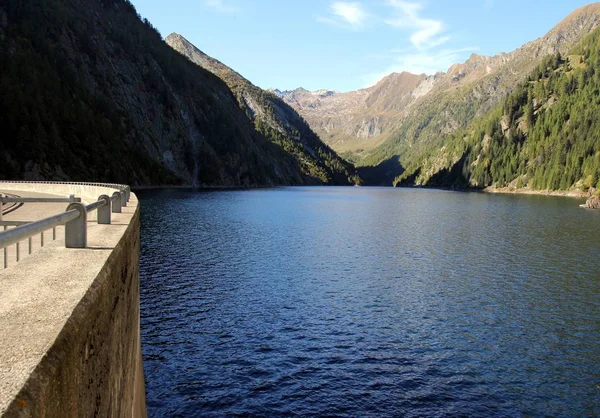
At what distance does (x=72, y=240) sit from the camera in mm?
9688

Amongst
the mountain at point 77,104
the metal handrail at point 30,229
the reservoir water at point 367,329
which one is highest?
the mountain at point 77,104

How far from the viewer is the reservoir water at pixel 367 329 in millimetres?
18797

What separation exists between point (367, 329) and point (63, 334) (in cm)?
2299

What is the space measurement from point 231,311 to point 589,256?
1609 inches

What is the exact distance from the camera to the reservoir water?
61.7 feet

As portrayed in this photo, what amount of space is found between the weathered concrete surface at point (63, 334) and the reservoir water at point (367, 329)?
1090 centimetres

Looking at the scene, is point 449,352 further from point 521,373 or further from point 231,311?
point 231,311

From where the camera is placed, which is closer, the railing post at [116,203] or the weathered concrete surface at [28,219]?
the weathered concrete surface at [28,219]

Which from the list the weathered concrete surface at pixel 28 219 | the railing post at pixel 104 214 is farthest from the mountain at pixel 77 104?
the railing post at pixel 104 214

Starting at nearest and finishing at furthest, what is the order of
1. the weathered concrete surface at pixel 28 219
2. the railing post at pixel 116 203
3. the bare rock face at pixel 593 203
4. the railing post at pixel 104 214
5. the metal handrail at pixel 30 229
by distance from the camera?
the metal handrail at pixel 30 229, the railing post at pixel 104 214, the weathered concrete surface at pixel 28 219, the railing post at pixel 116 203, the bare rock face at pixel 593 203

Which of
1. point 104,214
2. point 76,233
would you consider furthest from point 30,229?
point 104,214

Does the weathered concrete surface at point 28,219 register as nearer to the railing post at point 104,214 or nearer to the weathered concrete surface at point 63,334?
the railing post at point 104,214

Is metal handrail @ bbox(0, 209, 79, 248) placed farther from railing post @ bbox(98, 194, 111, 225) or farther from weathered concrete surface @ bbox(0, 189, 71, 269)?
weathered concrete surface @ bbox(0, 189, 71, 269)

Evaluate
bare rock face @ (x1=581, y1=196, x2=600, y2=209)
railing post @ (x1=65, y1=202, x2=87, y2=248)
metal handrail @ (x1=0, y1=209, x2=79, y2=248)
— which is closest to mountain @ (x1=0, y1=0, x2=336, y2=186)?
railing post @ (x1=65, y1=202, x2=87, y2=248)
